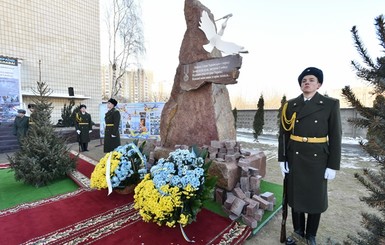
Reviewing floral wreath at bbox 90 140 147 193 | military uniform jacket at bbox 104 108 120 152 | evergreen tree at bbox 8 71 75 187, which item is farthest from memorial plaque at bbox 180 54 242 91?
evergreen tree at bbox 8 71 75 187

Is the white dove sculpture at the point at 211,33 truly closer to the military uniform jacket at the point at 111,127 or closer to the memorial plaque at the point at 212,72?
the memorial plaque at the point at 212,72

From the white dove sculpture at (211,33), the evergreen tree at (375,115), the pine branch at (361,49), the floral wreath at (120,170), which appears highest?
the white dove sculpture at (211,33)

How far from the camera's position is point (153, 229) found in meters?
2.26

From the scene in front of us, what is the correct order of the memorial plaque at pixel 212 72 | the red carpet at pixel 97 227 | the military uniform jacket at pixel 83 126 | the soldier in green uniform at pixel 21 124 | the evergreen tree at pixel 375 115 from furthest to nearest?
the military uniform jacket at pixel 83 126 → the soldier in green uniform at pixel 21 124 → the memorial plaque at pixel 212 72 → the red carpet at pixel 97 227 → the evergreen tree at pixel 375 115

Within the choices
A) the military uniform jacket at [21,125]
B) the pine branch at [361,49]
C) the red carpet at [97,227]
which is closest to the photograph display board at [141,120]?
the military uniform jacket at [21,125]

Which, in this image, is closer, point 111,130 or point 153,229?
point 153,229

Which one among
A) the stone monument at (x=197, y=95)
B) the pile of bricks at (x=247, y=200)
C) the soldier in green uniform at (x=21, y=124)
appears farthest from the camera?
the soldier in green uniform at (x=21, y=124)

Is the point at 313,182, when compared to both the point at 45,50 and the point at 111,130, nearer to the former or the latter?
the point at 111,130

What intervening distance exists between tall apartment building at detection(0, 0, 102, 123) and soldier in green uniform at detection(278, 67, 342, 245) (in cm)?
1206

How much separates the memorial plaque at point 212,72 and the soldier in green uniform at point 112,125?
2.31 metres

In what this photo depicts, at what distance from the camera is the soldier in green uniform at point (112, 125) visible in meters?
5.39

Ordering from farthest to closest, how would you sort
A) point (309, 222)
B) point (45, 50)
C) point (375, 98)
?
point (45, 50), point (309, 222), point (375, 98)

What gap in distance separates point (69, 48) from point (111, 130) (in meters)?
9.31

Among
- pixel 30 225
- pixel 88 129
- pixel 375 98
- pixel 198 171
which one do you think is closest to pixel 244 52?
pixel 198 171
